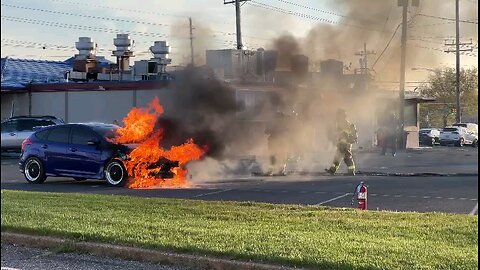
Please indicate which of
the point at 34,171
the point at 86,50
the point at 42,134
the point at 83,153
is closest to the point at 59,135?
the point at 42,134

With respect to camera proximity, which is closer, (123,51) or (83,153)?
(83,153)

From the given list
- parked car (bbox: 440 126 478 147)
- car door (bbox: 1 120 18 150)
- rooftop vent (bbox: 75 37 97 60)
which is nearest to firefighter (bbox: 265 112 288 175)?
car door (bbox: 1 120 18 150)

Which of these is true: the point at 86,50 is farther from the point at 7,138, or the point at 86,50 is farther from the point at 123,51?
the point at 7,138

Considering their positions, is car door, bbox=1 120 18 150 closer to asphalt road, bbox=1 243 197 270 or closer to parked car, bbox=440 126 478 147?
asphalt road, bbox=1 243 197 270

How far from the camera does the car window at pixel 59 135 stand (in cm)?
1375

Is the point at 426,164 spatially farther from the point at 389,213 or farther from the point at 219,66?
the point at 389,213

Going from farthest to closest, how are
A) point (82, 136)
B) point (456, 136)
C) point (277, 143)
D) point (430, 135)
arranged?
1. point (430, 135)
2. point (456, 136)
3. point (277, 143)
4. point (82, 136)

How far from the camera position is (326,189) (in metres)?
12.4

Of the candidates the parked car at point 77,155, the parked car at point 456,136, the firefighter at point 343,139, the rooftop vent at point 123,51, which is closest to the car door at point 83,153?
the parked car at point 77,155

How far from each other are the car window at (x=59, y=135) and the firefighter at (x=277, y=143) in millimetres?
4783

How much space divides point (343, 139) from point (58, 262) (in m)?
9.78

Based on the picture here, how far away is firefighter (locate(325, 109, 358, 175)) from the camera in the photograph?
1526 cm

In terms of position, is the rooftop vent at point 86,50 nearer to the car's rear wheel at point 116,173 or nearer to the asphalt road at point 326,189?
the asphalt road at point 326,189

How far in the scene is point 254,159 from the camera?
16.2 metres
